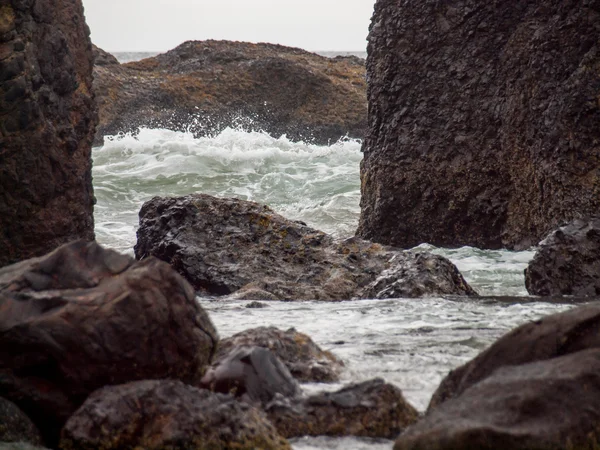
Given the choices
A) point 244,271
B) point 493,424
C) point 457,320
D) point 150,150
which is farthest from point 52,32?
point 150,150

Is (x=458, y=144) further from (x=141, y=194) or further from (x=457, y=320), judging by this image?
(x=141, y=194)

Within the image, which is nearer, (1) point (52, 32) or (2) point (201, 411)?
(2) point (201, 411)

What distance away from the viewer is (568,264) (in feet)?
18.7

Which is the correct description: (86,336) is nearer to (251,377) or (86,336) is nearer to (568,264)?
(251,377)

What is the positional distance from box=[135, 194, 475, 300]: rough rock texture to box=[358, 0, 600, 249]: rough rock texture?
1.36 metres

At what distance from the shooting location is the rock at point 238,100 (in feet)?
58.4

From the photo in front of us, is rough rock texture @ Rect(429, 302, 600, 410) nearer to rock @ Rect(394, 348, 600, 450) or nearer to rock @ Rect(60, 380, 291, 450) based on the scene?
rock @ Rect(394, 348, 600, 450)

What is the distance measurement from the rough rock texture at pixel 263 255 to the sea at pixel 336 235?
0.36m

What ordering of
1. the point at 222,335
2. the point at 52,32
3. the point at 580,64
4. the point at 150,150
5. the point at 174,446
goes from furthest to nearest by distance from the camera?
the point at 150,150 < the point at 580,64 < the point at 52,32 < the point at 222,335 < the point at 174,446

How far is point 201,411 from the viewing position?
2.88 meters

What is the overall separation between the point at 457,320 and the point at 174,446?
2427 mm

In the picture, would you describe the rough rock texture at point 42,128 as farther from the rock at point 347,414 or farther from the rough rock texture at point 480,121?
the rock at point 347,414

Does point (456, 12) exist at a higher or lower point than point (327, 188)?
higher

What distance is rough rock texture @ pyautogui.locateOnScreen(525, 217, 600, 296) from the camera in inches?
222
